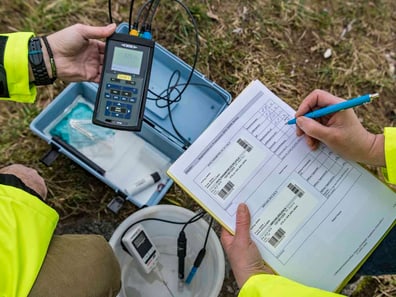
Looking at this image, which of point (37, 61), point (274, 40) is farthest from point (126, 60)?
point (274, 40)

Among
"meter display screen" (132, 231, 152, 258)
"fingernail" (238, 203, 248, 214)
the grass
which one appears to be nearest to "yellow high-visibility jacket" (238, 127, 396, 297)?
"fingernail" (238, 203, 248, 214)

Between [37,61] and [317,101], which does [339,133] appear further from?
[37,61]

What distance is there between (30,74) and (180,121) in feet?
1.48

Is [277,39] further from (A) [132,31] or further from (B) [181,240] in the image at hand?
(B) [181,240]

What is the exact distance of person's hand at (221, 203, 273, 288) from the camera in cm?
99

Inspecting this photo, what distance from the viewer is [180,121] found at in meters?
1.43

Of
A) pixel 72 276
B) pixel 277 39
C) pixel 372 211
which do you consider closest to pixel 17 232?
pixel 72 276

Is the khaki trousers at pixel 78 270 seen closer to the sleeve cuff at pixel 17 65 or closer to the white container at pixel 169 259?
the white container at pixel 169 259

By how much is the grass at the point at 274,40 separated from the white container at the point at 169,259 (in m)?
0.49

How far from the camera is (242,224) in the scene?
1.00 m

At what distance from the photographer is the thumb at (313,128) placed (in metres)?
1.00

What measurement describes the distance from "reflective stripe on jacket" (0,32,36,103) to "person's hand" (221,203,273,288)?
23.2 inches

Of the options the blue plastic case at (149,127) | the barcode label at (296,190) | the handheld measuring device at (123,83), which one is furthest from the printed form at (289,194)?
the blue plastic case at (149,127)

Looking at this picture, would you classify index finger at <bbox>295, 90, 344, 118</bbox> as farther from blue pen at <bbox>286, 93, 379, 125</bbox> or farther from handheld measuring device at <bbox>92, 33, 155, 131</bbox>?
handheld measuring device at <bbox>92, 33, 155, 131</bbox>
